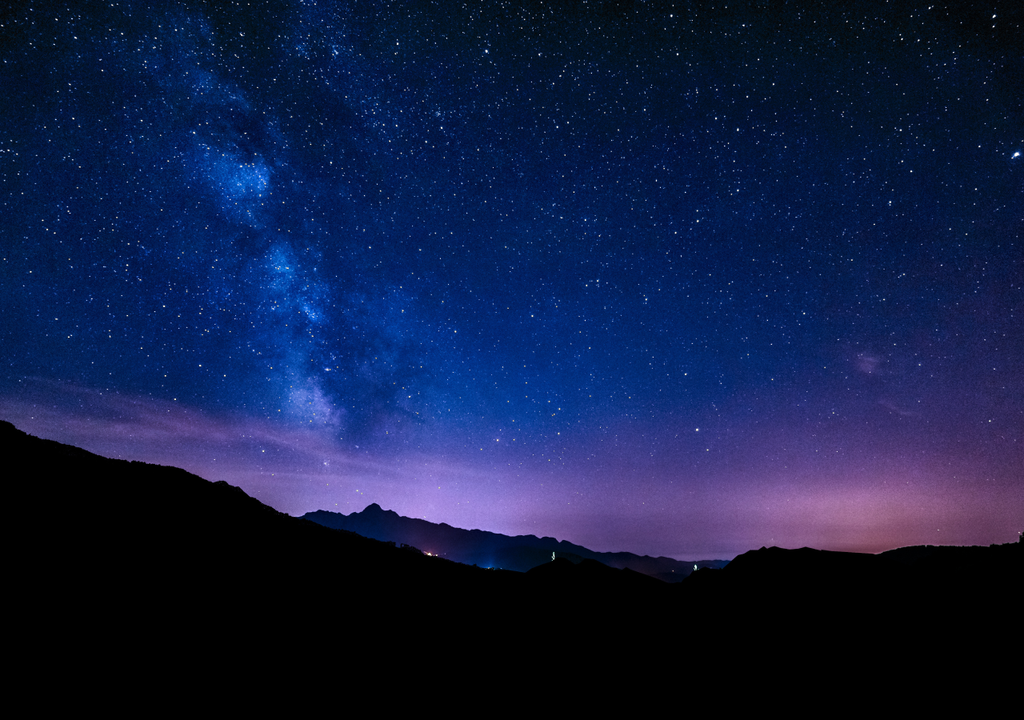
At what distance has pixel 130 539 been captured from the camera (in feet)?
42.4

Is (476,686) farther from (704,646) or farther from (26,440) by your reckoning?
(26,440)

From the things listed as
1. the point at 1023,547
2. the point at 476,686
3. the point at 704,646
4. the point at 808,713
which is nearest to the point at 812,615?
the point at 704,646

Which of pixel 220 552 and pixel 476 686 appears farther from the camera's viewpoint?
pixel 220 552

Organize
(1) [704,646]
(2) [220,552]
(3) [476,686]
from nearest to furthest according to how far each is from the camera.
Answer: (3) [476,686], (2) [220,552], (1) [704,646]

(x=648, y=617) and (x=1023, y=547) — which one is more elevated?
(x=1023, y=547)

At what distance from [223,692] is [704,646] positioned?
48.3 feet

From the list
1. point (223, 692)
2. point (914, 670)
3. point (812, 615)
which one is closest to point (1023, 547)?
point (812, 615)

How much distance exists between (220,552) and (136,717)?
7.12m

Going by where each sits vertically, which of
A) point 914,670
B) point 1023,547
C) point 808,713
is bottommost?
point 808,713

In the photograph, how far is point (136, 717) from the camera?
7.72m

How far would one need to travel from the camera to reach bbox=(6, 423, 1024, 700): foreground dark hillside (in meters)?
10.4

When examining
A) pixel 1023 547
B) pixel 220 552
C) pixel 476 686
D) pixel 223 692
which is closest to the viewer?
pixel 223 692

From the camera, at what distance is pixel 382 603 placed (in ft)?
48.3

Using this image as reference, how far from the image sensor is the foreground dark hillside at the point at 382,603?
10430 millimetres
